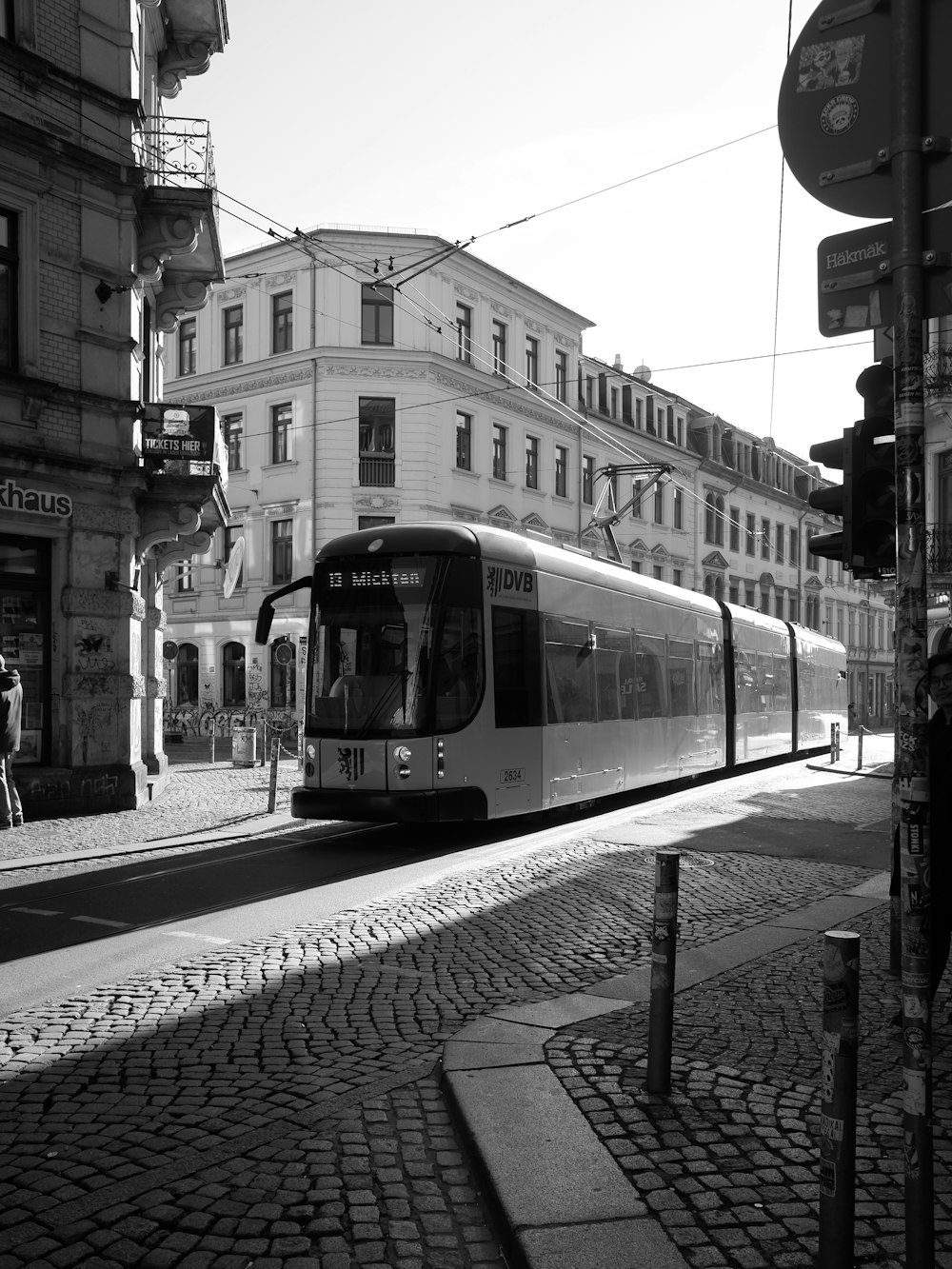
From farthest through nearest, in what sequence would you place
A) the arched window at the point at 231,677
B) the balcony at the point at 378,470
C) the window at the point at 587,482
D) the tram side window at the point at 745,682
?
the window at the point at 587,482 < the arched window at the point at 231,677 < the balcony at the point at 378,470 < the tram side window at the point at 745,682

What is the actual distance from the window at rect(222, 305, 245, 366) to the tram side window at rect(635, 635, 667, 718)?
988 inches

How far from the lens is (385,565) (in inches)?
471

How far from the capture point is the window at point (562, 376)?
4222 cm

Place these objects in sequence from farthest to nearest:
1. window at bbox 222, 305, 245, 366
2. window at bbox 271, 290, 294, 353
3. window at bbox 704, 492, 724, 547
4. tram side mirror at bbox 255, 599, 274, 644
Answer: window at bbox 704, 492, 724, 547 < window at bbox 222, 305, 245, 366 < window at bbox 271, 290, 294, 353 < tram side mirror at bbox 255, 599, 274, 644

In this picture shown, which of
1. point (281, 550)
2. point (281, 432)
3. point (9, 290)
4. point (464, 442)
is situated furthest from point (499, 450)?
point (9, 290)

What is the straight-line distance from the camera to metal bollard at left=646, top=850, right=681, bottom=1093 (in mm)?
4344

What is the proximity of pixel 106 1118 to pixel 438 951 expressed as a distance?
2.94 meters

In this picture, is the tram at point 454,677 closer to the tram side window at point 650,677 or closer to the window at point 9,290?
the tram side window at point 650,677

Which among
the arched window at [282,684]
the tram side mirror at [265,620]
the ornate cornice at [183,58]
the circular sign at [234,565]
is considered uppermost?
the ornate cornice at [183,58]

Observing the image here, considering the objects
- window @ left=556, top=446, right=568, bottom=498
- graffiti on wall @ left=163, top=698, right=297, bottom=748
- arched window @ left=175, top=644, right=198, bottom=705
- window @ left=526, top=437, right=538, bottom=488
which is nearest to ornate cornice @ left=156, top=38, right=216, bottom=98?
graffiti on wall @ left=163, top=698, right=297, bottom=748

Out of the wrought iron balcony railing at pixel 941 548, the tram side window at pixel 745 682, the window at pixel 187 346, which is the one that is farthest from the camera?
the window at pixel 187 346

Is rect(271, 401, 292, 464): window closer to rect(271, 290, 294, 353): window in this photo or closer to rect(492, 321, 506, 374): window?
rect(271, 290, 294, 353): window

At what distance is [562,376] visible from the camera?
139 feet

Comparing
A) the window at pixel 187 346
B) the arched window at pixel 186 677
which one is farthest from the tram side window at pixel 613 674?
the window at pixel 187 346
